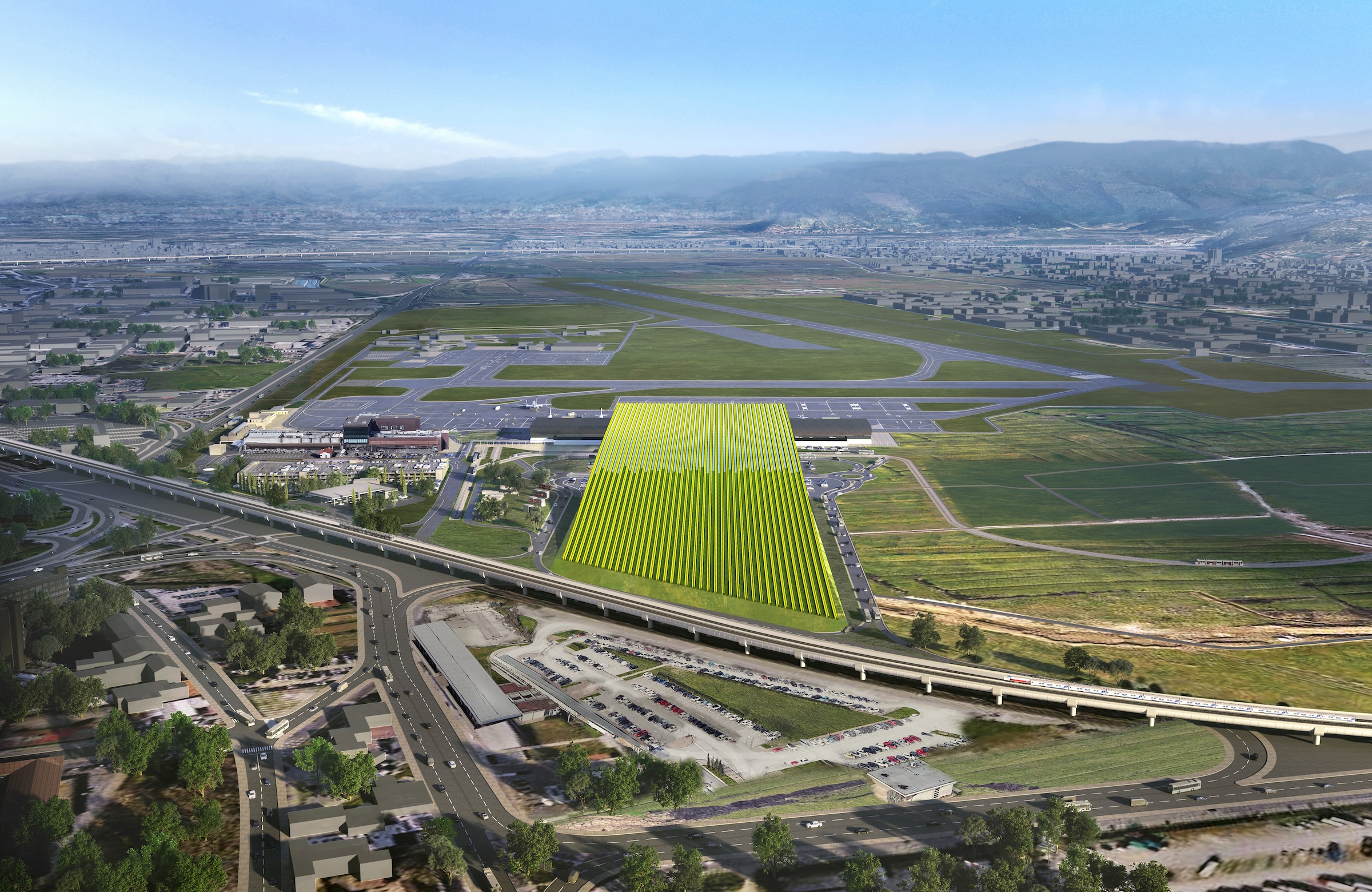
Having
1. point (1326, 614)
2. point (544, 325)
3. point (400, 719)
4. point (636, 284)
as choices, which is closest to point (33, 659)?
point (400, 719)

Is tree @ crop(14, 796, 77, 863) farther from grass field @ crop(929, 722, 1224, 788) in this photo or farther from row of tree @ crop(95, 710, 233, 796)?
grass field @ crop(929, 722, 1224, 788)

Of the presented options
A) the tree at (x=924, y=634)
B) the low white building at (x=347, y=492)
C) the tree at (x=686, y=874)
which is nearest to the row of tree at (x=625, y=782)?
the tree at (x=686, y=874)

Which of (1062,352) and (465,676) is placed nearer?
(465,676)

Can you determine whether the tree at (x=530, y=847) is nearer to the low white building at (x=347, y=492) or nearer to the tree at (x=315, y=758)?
the tree at (x=315, y=758)

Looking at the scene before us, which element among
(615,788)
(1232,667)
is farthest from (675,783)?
(1232,667)

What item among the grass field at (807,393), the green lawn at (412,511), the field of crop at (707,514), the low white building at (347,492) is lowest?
the green lawn at (412,511)

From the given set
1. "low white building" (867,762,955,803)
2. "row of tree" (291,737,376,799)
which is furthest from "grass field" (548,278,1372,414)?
"row of tree" (291,737,376,799)

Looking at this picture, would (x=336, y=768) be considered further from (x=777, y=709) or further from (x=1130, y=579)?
(x=1130, y=579)

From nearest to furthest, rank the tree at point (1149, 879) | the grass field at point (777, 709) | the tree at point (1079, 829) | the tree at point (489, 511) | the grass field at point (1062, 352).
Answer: the tree at point (1149, 879), the tree at point (1079, 829), the grass field at point (777, 709), the tree at point (489, 511), the grass field at point (1062, 352)
